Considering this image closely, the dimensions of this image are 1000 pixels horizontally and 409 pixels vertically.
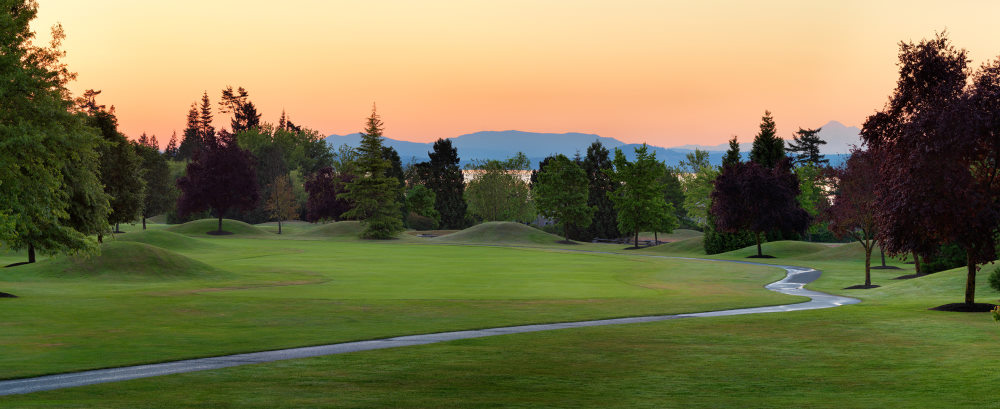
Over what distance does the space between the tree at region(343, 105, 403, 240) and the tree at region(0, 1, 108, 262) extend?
74.4m

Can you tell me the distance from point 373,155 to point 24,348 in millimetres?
97711

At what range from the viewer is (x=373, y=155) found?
115 metres

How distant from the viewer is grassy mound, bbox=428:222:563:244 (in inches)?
4292

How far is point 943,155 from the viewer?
25.1m

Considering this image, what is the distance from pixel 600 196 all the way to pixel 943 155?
98.6 metres

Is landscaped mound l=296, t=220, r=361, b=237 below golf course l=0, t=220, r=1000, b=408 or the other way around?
the other way around

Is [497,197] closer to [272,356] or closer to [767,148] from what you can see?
[767,148]

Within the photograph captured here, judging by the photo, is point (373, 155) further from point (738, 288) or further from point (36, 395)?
point (36, 395)

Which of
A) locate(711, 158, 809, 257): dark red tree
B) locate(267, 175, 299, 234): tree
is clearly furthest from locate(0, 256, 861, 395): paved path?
locate(267, 175, 299, 234): tree

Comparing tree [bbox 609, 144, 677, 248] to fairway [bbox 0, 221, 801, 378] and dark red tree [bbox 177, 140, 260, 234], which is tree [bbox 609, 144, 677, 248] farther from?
dark red tree [bbox 177, 140, 260, 234]

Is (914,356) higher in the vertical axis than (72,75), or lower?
lower

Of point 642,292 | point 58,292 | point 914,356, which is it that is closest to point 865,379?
point 914,356

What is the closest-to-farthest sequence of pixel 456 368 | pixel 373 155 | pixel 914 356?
pixel 456 368
pixel 914 356
pixel 373 155

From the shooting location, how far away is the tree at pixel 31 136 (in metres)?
29.2
